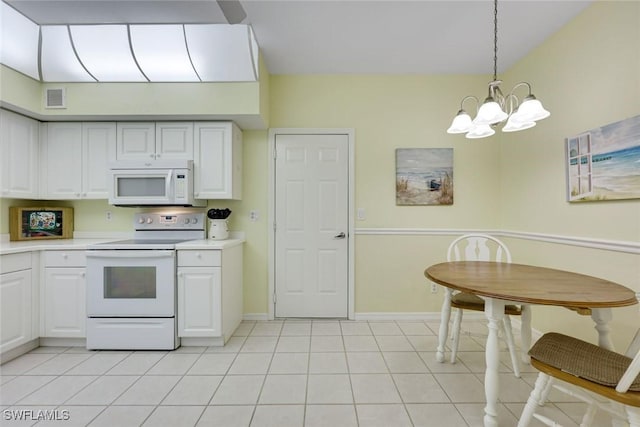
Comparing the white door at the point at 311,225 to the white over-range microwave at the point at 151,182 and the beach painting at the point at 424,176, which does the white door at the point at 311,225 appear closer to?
the beach painting at the point at 424,176

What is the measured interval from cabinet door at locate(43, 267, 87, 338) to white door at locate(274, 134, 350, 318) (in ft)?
5.53

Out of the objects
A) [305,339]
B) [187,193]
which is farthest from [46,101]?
[305,339]

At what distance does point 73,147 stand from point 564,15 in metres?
4.40

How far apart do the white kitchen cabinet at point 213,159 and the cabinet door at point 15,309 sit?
4.79ft

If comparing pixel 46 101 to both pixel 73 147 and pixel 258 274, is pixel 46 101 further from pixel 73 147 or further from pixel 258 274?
pixel 258 274

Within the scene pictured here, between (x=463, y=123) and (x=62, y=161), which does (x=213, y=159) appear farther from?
(x=463, y=123)

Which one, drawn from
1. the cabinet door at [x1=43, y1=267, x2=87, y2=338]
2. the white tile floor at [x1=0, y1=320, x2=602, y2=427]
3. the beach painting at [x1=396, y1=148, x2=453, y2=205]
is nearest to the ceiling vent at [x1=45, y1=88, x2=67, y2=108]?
the cabinet door at [x1=43, y1=267, x2=87, y2=338]

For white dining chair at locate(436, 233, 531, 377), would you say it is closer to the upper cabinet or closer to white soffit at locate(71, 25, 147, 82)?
the upper cabinet

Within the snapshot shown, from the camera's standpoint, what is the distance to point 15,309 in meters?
2.22

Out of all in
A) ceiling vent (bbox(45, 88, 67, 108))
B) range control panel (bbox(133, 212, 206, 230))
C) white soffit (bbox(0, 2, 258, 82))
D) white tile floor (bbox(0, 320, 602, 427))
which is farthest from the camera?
range control panel (bbox(133, 212, 206, 230))

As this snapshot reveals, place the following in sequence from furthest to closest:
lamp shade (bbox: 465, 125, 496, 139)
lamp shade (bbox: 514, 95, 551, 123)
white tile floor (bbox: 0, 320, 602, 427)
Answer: lamp shade (bbox: 465, 125, 496, 139)
white tile floor (bbox: 0, 320, 602, 427)
lamp shade (bbox: 514, 95, 551, 123)

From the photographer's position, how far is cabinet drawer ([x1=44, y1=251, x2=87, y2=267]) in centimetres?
239

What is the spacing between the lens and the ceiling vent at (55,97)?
254cm

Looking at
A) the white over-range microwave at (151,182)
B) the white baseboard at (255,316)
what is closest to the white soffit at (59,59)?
the white over-range microwave at (151,182)
